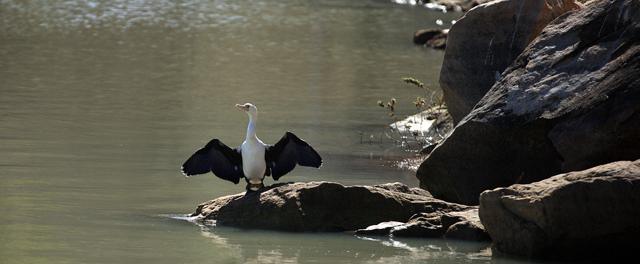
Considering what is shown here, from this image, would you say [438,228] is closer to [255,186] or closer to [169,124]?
[255,186]

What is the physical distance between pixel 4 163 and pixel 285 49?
1981 cm

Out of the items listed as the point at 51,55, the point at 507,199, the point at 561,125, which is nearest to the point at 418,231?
the point at 507,199

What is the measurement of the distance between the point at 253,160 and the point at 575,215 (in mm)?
3577

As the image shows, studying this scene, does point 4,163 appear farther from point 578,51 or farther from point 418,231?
point 578,51

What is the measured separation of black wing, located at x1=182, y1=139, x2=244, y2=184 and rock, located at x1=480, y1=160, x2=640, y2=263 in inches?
118

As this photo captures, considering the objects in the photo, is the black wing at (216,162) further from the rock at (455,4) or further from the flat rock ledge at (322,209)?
the rock at (455,4)

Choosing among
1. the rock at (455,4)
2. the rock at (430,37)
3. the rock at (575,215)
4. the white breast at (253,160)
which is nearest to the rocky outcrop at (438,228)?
the rock at (575,215)

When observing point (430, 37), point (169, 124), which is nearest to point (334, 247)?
point (169, 124)

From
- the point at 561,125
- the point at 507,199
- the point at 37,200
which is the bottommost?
the point at 37,200

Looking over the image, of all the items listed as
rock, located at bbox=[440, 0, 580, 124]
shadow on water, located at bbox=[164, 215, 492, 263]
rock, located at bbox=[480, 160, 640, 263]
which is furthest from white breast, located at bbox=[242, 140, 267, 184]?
rock, located at bbox=[440, 0, 580, 124]

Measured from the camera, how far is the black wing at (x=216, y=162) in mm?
8953

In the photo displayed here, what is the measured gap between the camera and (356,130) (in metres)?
15.3

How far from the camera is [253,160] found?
348 inches

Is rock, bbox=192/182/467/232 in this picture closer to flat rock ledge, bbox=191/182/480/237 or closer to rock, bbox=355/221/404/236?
flat rock ledge, bbox=191/182/480/237
